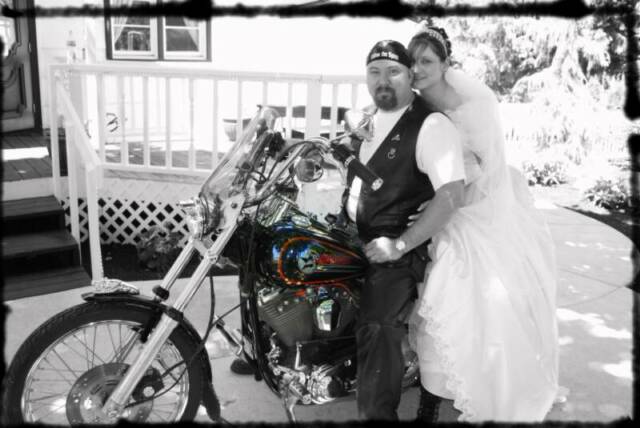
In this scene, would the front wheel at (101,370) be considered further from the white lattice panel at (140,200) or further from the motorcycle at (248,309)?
the white lattice panel at (140,200)

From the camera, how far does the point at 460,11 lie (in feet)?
28.9

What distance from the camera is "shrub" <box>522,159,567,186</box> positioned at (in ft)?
28.5

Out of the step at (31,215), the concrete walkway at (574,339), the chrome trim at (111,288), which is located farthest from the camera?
the step at (31,215)

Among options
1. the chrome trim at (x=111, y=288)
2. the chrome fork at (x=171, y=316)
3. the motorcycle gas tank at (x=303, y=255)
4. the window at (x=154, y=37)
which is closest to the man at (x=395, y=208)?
the motorcycle gas tank at (x=303, y=255)

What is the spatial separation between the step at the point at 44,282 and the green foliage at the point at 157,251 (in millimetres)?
512

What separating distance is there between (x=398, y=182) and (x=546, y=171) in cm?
686

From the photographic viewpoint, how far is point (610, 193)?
776cm

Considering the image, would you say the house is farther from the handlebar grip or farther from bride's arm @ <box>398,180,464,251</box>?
bride's arm @ <box>398,180,464,251</box>

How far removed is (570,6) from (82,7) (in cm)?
662

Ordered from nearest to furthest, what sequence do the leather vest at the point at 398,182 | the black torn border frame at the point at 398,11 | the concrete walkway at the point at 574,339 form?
the leather vest at the point at 398,182, the concrete walkway at the point at 574,339, the black torn border frame at the point at 398,11

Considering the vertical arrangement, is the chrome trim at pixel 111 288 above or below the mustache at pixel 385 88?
below

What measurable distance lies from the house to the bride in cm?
238

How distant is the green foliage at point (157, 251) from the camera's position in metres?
4.96

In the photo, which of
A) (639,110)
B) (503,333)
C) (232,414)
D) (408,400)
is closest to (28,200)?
(232,414)
